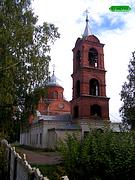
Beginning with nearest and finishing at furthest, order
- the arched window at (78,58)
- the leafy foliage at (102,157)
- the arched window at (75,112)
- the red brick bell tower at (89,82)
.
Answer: the leafy foliage at (102,157), the red brick bell tower at (89,82), the arched window at (75,112), the arched window at (78,58)

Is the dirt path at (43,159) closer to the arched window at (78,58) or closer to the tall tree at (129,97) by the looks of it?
the tall tree at (129,97)

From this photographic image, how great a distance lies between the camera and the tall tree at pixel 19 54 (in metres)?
15.6

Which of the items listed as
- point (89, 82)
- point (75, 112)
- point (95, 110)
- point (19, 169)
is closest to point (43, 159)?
point (19, 169)

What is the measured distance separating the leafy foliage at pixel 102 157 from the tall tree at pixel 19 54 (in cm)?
435

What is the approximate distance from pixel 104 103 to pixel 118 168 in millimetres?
29427

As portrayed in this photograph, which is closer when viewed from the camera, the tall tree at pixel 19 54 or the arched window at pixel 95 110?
the tall tree at pixel 19 54

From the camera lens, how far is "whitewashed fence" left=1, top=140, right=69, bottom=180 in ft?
29.0

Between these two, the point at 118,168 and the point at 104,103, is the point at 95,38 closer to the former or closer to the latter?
the point at 104,103

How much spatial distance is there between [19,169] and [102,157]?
2968 millimetres

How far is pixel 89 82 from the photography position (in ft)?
134

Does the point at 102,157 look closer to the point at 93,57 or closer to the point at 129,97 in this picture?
the point at 129,97

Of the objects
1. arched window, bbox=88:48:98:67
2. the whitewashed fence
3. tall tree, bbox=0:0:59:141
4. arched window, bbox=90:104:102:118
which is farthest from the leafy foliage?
arched window, bbox=88:48:98:67

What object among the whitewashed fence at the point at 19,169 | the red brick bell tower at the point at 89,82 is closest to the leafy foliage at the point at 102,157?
the whitewashed fence at the point at 19,169

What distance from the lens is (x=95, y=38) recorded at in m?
42.5
